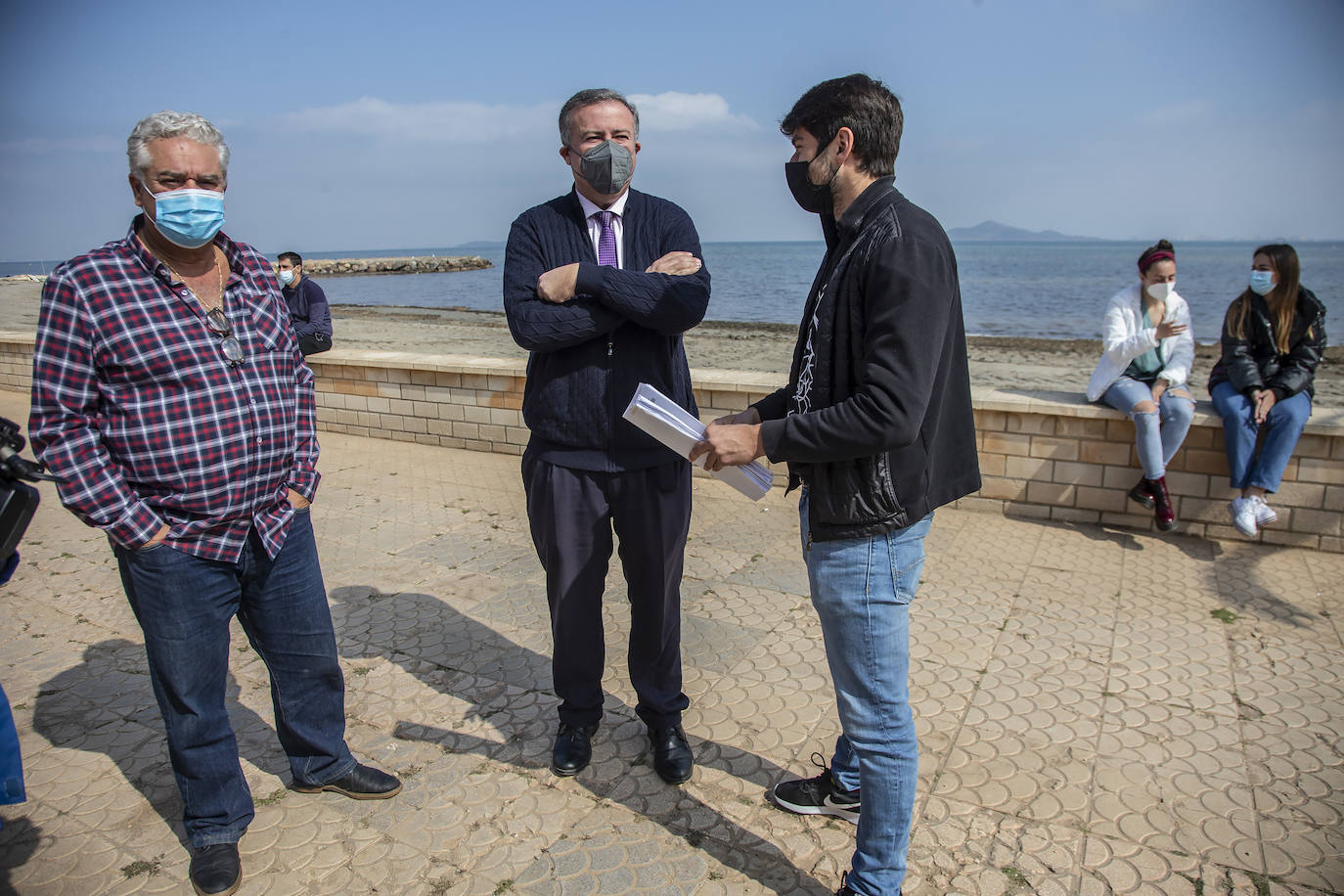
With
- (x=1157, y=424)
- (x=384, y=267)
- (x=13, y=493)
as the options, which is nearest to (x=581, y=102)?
(x=13, y=493)

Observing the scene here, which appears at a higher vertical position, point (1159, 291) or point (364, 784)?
point (1159, 291)

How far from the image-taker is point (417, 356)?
771 centimetres

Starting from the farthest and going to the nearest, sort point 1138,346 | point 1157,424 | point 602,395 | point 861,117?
point 1138,346
point 1157,424
point 602,395
point 861,117

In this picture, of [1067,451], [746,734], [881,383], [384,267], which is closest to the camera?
[881,383]

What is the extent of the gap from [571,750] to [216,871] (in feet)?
3.59

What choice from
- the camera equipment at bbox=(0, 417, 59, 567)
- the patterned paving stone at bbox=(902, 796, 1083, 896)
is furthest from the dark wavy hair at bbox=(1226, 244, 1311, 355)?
the camera equipment at bbox=(0, 417, 59, 567)

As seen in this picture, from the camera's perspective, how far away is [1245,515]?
190 inches

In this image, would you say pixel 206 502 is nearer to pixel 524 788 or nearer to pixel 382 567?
pixel 524 788

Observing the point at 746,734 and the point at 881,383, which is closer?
the point at 881,383

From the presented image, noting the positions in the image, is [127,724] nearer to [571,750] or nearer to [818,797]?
[571,750]

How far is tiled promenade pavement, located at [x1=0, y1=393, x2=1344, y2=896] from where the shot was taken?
2.49m

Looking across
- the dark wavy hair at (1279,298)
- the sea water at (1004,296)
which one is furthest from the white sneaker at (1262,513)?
the sea water at (1004,296)

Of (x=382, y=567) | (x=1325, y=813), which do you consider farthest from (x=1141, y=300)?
(x=382, y=567)

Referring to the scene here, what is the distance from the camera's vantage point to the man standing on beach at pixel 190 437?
2.18 m
